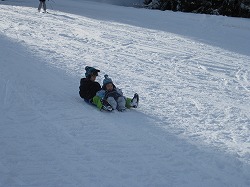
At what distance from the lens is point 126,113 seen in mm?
6707

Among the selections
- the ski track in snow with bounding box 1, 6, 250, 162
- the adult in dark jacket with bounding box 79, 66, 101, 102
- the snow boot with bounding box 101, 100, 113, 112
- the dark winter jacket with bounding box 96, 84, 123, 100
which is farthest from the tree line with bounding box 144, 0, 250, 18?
the snow boot with bounding box 101, 100, 113, 112

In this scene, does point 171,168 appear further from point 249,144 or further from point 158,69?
point 158,69

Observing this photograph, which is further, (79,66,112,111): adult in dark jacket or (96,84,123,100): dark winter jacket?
(79,66,112,111): adult in dark jacket

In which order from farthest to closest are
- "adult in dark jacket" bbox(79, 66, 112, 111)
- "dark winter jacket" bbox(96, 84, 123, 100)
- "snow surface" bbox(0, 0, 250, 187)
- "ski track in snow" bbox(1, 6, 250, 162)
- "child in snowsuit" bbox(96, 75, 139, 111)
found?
"adult in dark jacket" bbox(79, 66, 112, 111), "dark winter jacket" bbox(96, 84, 123, 100), "child in snowsuit" bbox(96, 75, 139, 111), "ski track in snow" bbox(1, 6, 250, 162), "snow surface" bbox(0, 0, 250, 187)

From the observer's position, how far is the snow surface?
447 cm

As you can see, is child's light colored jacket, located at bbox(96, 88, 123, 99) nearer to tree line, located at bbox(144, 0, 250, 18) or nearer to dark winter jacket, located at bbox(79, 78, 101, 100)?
dark winter jacket, located at bbox(79, 78, 101, 100)

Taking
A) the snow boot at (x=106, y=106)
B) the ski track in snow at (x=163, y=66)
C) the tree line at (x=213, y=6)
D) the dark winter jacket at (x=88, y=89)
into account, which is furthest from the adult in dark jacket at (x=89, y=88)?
the tree line at (x=213, y=6)

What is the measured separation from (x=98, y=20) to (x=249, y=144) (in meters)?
14.0

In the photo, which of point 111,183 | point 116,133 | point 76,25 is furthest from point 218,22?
point 111,183

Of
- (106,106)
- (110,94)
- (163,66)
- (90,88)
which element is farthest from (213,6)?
(106,106)

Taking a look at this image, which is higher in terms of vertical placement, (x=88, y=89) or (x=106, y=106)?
(x=88, y=89)

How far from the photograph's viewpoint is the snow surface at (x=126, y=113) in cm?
447

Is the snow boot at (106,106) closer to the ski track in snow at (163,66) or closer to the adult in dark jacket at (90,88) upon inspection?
the adult in dark jacket at (90,88)

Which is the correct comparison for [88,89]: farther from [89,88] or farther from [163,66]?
[163,66]
